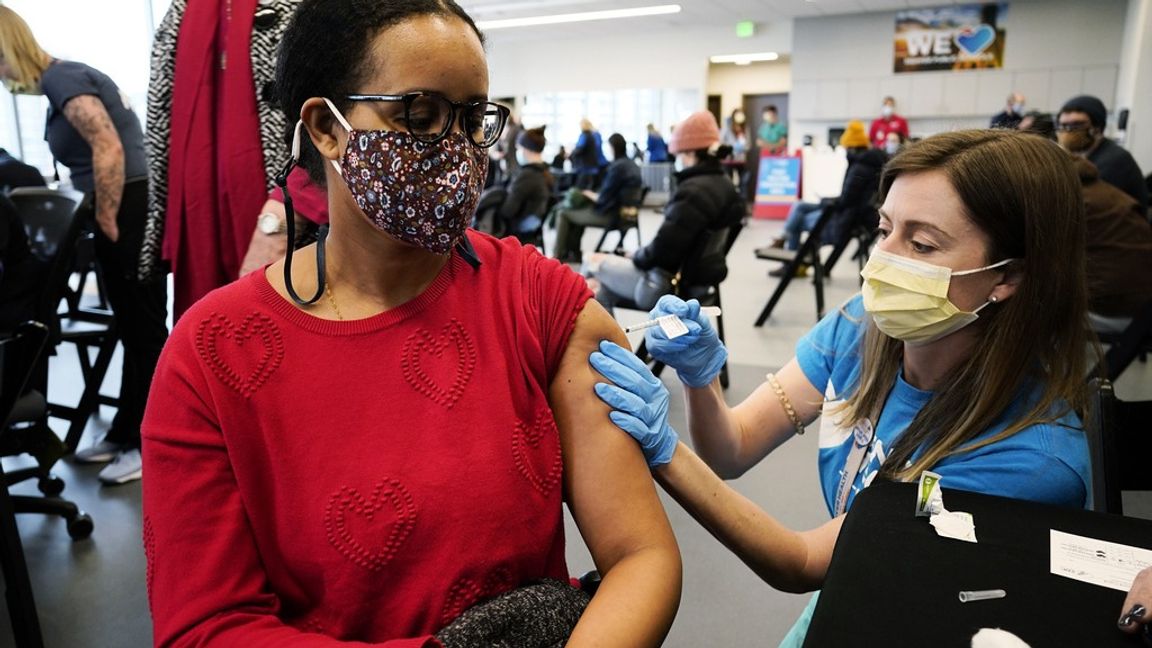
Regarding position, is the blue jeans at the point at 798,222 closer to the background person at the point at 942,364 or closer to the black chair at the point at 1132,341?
the black chair at the point at 1132,341

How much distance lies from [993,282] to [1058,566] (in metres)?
0.57

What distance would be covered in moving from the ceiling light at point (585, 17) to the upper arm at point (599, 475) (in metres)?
11.4

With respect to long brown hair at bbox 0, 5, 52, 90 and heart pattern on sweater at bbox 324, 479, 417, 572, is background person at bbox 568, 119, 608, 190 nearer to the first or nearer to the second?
long brown hair at bbox 0, 5, 52, 90

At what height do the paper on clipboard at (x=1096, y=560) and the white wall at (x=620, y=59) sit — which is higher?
the white wall at (x=620, y=59)

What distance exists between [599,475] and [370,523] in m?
0.29

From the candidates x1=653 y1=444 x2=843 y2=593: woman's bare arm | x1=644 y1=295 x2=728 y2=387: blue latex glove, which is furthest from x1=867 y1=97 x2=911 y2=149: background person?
x1=653 y1=444 x2=843 y2=593: woman's bare arm

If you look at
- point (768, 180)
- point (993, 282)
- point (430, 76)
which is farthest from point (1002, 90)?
point (430, 76)

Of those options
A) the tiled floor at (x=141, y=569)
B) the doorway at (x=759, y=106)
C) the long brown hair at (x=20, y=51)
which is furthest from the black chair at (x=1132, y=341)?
the doorway at (x=759, y=106)

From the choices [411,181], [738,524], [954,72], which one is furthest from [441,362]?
[954,72]

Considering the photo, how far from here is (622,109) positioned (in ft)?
48.2

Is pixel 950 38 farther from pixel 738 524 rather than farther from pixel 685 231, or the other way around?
pixel 738 524

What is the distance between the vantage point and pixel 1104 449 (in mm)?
1047

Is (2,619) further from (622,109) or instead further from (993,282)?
(622,109)

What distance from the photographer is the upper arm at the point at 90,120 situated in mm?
2357
